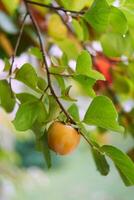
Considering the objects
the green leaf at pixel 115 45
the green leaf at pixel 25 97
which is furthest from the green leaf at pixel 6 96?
the green leaf at pixel 115 45

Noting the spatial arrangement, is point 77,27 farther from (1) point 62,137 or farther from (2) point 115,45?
(1) point 62,137

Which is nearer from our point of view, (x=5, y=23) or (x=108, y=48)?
(x=108, y=48)

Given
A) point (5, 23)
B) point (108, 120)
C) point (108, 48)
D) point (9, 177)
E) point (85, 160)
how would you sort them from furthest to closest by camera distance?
point (85, 160)
point (9, 177)
point (5, 23)
point (108, 48)
point (108, 120)

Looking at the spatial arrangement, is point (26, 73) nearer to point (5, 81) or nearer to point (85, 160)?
point (5, 81)

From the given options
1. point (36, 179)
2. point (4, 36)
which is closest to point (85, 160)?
point (36, 179)

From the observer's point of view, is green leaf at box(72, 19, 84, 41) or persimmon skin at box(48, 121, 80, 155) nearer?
persimmon skin at box(48, 121, 80, 155)

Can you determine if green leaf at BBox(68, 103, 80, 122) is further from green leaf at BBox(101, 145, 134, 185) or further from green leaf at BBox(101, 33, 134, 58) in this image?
green leaf at BBox(101, 33, 134, 58)

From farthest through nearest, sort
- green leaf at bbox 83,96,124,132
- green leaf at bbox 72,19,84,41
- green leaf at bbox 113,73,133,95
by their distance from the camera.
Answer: green leaf at bbox 113,73,133,95
green leaf at bbox 72,19,84,41
green leaf at bbox 83,96,124,132

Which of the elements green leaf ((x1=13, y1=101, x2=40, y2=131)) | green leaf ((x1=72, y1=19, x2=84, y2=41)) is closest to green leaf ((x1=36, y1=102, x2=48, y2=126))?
green leaf ((x1=13, y1=101, x2=40, y2=131))
